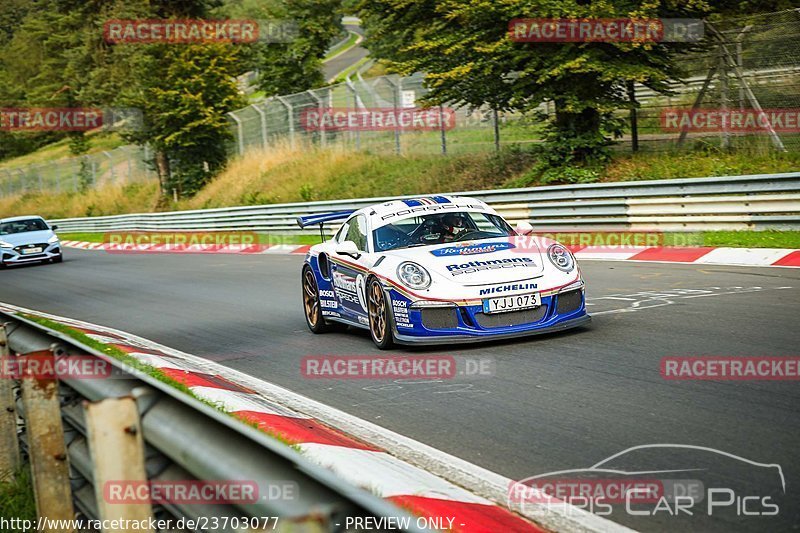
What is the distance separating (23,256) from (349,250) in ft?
67.8

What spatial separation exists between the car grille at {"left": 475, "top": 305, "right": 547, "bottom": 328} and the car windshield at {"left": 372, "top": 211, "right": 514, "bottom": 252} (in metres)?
1.45

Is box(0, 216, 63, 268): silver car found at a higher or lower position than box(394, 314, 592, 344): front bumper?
lower

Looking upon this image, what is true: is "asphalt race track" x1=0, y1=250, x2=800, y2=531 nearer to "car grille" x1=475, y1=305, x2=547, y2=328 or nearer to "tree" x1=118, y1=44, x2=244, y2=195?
"car grille" x1=475, y1=305, x2=547, y2=328

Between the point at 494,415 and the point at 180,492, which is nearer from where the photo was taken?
the point at 180,492

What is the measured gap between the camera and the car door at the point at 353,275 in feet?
31.6

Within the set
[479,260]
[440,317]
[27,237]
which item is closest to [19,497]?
[440,317]

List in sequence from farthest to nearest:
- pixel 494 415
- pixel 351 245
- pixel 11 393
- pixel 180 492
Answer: pixel 351 245
pixel 494 415
pixel 11 393
pixel 180 492

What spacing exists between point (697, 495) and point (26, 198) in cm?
6541

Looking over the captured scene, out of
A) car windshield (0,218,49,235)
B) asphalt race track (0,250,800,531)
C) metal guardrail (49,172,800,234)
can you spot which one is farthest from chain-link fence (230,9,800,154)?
car windshield (0,218,49,235)

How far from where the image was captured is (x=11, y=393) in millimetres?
5395

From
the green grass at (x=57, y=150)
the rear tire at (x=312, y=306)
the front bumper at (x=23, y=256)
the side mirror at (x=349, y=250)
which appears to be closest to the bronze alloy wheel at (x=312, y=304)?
the rear tire at (x=312, y=306)

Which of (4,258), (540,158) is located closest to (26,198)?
(4,258)

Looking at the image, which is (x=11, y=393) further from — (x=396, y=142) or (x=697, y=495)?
(x=396, y=142)

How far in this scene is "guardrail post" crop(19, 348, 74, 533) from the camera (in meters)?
4.30
